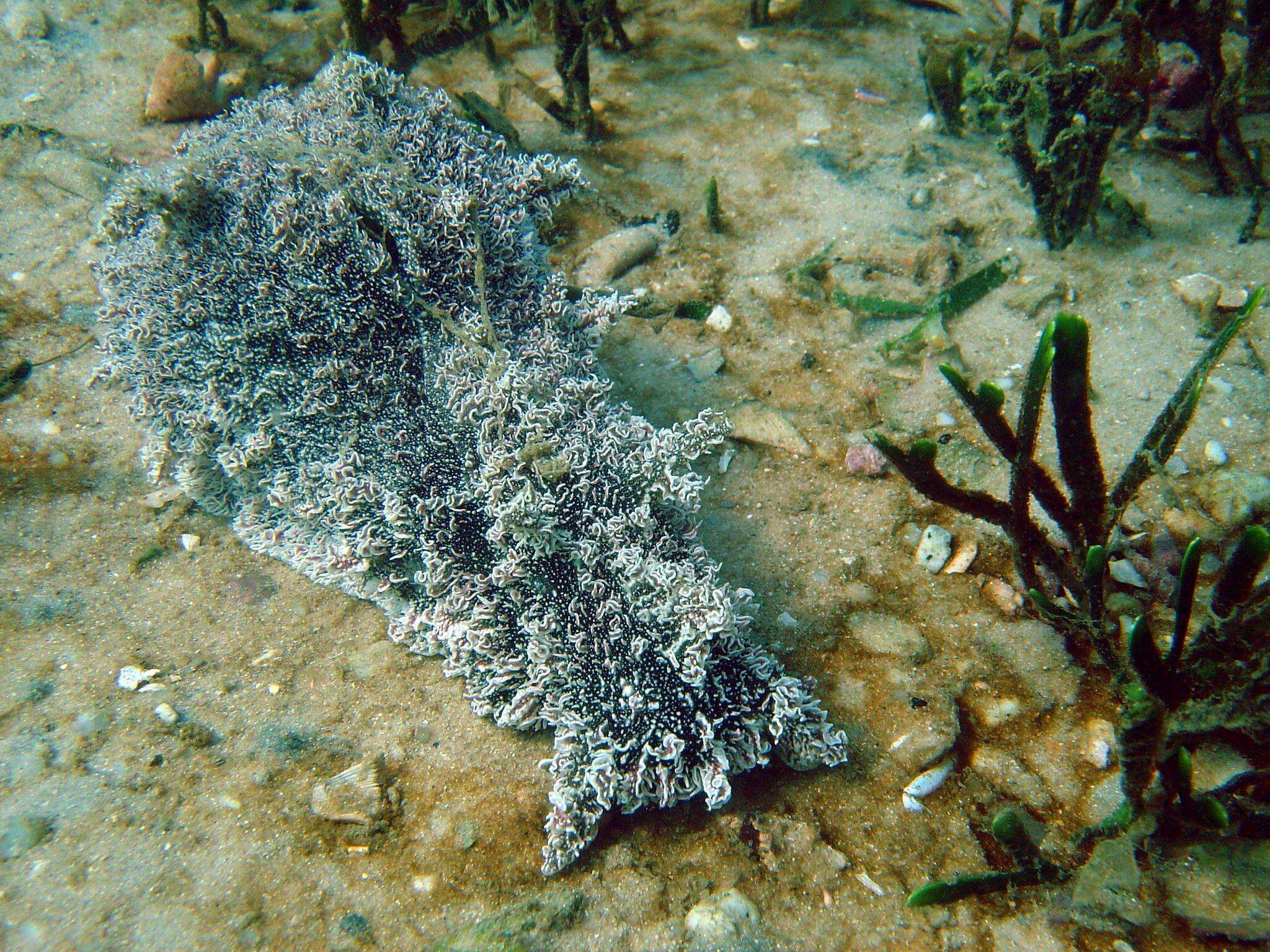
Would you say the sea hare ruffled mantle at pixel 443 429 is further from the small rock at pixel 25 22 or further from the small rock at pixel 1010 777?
the small rock at pixel 25 22

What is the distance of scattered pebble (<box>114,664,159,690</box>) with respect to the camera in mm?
2773

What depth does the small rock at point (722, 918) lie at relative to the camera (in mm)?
2156

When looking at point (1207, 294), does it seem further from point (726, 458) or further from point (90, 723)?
point (90, 723)

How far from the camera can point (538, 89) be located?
5141 mm

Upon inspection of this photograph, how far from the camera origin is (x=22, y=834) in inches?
89.7

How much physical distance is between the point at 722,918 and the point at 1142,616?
163 centimetres

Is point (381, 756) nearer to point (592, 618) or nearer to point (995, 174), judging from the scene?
point (592, 618)

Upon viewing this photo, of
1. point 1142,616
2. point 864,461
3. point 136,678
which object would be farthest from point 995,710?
point 136,678

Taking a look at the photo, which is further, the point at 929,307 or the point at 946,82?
the point at 946,82

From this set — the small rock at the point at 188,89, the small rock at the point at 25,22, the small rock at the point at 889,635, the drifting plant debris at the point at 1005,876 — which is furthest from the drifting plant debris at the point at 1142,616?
the small rock at the point at 25,22

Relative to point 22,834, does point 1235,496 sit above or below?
above

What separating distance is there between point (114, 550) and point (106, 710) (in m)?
0.94

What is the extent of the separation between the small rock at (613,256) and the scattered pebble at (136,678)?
3.09 meters

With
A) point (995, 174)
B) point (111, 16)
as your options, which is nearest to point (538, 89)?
point (995, 174)
